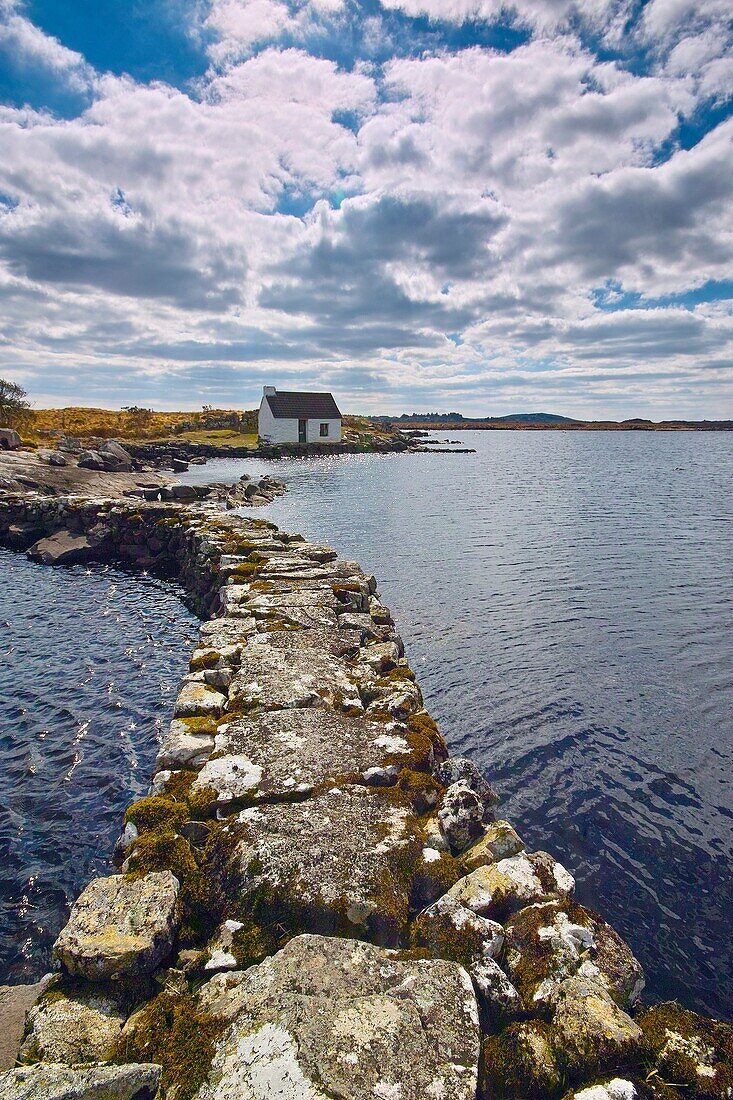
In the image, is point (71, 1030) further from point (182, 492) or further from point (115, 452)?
point (115, 452)

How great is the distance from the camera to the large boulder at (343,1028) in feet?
11.3

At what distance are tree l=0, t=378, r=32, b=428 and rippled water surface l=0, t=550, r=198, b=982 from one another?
60.6m

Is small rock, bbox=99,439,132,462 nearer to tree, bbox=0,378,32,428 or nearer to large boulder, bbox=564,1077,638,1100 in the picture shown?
tree, bbox=0,378,32,428

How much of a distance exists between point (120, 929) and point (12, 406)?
82.0 m

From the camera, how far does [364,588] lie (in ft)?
48.8

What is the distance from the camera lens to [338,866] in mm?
5246

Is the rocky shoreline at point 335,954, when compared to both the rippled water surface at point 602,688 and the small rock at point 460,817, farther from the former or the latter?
the rippled water surface at point 602,688

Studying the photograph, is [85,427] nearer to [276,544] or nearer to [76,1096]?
[276,544]

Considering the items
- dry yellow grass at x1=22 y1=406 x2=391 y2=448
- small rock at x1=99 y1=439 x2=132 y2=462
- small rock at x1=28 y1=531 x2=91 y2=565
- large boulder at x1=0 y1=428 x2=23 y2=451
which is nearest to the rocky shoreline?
small rock at x1=28 y1=531 x2=91 y2=565

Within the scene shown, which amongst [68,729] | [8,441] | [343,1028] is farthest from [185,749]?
[8,441]

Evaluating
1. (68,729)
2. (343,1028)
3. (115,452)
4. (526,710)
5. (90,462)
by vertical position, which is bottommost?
(526,710)

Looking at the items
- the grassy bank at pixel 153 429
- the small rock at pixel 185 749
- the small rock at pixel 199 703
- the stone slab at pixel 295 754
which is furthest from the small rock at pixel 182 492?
the grassy bank at pixel 153 429

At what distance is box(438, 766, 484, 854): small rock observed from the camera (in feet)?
19.4

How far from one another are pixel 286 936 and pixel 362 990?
3.16ft
